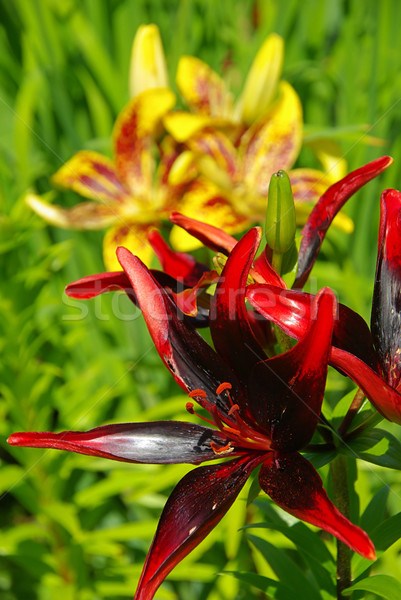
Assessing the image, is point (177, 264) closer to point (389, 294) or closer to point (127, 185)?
point (389, 294)

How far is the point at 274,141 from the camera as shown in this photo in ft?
3.59

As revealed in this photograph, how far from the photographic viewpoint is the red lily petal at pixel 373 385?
344mm

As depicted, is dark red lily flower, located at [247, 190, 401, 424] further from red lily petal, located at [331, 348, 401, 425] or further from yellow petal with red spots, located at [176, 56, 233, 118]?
yellow petal with red spots, located at [176, 56, 233, 118]

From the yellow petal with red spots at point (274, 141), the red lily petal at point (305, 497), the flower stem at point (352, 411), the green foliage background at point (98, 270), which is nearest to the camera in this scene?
the red lily petal at point (305, 497)

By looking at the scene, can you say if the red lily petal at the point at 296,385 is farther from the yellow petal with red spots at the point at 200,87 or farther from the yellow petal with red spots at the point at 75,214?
the yellow petal with red spots at the point at 200,87

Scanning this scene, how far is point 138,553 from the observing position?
47.8 inches

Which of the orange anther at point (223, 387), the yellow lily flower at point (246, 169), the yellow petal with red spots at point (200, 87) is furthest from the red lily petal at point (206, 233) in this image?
the yellow petal with red spots at point (200, 87)

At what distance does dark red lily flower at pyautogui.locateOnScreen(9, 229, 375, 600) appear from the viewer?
354 millimetres

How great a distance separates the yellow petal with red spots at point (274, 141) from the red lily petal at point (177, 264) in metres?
0.60

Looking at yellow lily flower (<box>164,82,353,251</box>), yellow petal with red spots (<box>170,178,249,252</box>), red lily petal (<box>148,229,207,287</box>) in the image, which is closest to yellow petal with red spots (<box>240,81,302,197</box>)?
yellow lily flower (<box>164,82,353,251</box>)

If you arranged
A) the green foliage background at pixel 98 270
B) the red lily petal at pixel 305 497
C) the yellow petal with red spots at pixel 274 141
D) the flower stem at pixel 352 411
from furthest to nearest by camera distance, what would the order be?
1. the yellow petal with red spots at pixel 274 141
2. the green foliage background at pixel 98 270
3. the flower stem at pixel 352 411
4. the red lily petal at pixel 305 497

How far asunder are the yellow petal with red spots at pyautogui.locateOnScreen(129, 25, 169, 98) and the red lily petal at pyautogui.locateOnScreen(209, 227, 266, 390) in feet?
2.51

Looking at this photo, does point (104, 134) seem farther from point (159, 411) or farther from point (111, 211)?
point (159, 411)

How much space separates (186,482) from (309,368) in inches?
4.3
